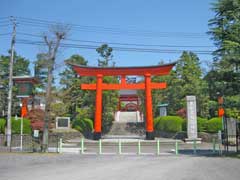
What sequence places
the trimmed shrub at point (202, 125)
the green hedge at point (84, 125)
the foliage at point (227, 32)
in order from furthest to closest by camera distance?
1. the green hedge at point (84, 125)
2. the trimmed shrub at point (202, 125)
3. the foliage at point (227, 32)

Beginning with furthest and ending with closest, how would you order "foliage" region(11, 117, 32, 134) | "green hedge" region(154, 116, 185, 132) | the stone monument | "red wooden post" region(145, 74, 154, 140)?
"green hedge" region(154, 116, 185, 132)
"red wooden post" region(145, 74, 154, 140)
the stone monument
"foliage" region(11, 117, 32, 134)

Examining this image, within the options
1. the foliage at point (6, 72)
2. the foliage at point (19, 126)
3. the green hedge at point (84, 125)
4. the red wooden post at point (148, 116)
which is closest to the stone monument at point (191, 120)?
the red wooden post at point (148, 116)

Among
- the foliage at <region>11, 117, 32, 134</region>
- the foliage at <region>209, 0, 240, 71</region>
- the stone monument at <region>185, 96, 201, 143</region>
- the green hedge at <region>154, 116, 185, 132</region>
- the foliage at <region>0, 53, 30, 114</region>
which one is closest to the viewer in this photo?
the foliage at <region>209, 0, 240, 71</region>

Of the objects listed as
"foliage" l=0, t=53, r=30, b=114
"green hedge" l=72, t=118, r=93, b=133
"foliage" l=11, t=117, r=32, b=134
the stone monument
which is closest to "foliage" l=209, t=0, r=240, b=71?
the stone monument

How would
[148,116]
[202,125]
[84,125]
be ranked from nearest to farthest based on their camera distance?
[202,125]
[148,116]
[84,125]

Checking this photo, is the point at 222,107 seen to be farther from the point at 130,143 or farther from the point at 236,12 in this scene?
the point at 130,143

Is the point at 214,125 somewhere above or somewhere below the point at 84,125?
above

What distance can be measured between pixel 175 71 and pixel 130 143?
2074 centimetres

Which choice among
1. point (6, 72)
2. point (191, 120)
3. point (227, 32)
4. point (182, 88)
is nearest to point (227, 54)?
point (227, 32)

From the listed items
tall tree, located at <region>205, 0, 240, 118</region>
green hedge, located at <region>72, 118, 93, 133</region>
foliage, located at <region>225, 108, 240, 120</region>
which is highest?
tall tree, located at <region>205, 0, 240, 118</region>

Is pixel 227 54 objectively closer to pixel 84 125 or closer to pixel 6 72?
pixel 84 125

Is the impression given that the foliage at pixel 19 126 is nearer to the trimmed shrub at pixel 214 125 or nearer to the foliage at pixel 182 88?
the trimmed shrub at pixel 214 125

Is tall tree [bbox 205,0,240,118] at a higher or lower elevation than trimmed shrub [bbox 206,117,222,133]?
higher

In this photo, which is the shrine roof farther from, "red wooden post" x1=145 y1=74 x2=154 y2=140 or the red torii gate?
"red wooden post" x1=145 y1=74 x2=154 y2=140
